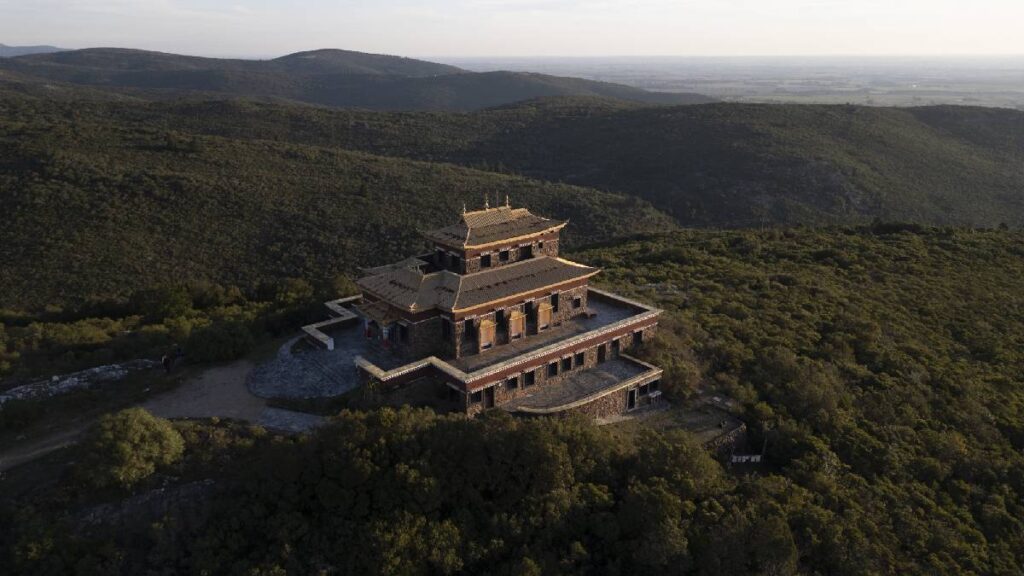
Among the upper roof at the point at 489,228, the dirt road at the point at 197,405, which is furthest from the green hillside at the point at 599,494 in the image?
the upper roof at the point at 489,228

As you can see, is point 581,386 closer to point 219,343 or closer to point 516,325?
point 516,325

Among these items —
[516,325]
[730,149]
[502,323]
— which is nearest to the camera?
[502,323]

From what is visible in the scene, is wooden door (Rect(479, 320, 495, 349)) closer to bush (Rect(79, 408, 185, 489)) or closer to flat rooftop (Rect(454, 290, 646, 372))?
flat rooftop (Rect(454, 290, 646, 372))

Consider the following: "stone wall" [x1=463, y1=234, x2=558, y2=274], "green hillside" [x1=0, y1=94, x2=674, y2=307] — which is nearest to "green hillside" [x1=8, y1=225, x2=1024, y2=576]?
"stone wall" [x1=463, y1=234, x2=558, y2=274]

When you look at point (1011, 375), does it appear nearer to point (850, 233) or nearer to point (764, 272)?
point (764, 272)

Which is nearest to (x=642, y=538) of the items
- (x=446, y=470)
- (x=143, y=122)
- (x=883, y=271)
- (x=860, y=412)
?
(x=446, y=470)

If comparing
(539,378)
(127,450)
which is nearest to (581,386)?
(539,378)
